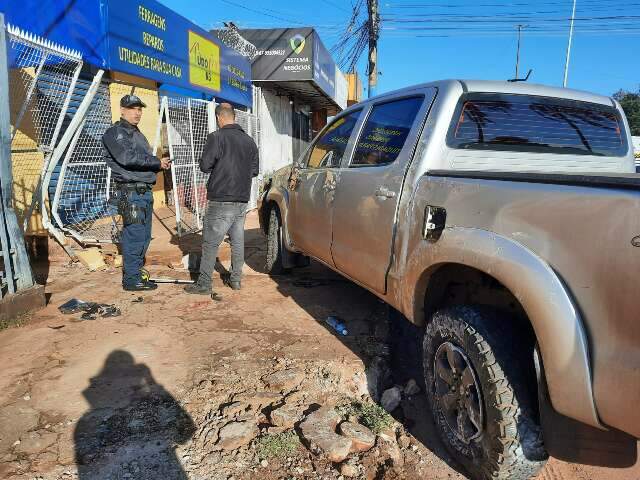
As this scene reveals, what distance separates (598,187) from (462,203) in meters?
0.66

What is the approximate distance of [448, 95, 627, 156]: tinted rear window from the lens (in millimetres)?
2785

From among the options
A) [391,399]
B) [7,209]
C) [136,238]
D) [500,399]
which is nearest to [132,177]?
[136,238]

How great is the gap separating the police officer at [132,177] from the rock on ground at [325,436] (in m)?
3.07

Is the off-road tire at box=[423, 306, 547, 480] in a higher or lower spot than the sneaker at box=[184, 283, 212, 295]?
higher

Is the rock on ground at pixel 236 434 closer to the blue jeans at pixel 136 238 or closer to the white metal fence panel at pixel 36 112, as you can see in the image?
the blue jeans at pixel 136 238

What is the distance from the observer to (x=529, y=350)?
6.77 feet

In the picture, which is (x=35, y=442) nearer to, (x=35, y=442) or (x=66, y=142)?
(x=35, y=442)

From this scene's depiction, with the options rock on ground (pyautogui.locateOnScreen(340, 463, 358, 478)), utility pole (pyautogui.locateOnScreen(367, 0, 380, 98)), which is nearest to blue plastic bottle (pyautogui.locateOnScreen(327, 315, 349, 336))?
rock on ground (pyautogui.locateOnScreen(340, 463, 358, 478))

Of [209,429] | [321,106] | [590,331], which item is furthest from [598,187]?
[321,106]

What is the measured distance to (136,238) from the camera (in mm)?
4941

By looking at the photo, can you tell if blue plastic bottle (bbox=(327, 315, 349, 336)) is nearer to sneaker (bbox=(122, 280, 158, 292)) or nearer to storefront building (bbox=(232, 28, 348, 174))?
sneaker (bbox=(122, 280, 158, 292))

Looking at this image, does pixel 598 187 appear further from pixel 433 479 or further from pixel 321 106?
pixel 321 106

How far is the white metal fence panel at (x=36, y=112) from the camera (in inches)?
231

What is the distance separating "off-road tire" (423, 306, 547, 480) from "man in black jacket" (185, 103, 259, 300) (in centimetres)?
→ 316
